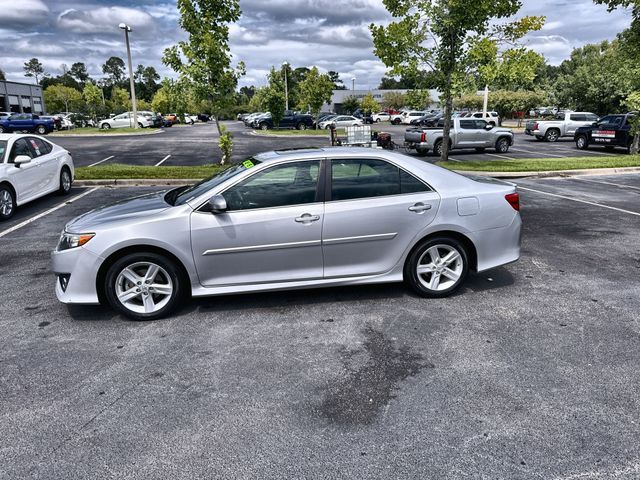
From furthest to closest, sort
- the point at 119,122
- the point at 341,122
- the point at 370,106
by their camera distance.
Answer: the point at 370,106 → the point at 119,122 → the point at 341,122

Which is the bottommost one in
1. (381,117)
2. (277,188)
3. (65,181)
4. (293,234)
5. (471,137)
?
(65,181)

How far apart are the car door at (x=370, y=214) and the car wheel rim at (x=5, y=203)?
22.5 feet

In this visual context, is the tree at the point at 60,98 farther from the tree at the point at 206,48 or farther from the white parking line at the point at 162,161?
the tree at the point at 206,48

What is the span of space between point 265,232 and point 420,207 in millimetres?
1546

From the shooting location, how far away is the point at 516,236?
5.28 m

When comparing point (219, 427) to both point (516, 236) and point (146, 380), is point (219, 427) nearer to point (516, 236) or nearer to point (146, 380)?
point (146, 380)

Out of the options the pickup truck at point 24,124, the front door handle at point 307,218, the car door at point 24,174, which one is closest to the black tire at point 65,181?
the car door at point 24,174

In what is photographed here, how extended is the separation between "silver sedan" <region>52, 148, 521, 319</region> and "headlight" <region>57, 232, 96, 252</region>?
0.01 metres

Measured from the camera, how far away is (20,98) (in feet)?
220

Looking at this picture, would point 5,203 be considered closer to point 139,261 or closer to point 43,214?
point 43,214

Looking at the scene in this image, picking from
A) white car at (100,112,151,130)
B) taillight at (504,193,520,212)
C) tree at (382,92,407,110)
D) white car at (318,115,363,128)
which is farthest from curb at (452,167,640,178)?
tree at (382,92,407,110)

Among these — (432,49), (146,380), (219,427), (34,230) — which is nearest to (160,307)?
(146,380)

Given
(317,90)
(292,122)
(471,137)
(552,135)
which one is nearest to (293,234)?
(471,137)

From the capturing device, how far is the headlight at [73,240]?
4512 millimetres
